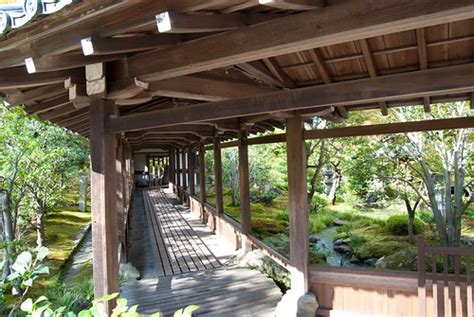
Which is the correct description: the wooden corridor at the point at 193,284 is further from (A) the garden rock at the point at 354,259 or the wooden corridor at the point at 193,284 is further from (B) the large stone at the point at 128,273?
(A) the garden rock at the point at 354,259

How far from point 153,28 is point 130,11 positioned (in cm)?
26

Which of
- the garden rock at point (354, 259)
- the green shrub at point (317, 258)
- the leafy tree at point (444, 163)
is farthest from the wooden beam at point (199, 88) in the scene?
→ the garden rock at point (354, 259)

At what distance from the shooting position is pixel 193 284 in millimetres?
4984

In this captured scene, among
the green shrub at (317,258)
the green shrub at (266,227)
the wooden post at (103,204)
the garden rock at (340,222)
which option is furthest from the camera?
the garden rock at (340,222)

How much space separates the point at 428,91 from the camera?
2146 mm

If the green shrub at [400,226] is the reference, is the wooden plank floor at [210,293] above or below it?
above

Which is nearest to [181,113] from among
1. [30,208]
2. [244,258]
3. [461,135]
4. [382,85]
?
[382,85]

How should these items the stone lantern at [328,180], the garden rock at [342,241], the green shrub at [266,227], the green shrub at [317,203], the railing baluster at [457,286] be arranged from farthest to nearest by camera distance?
the stone lantern at [328,180], the green shrub at [317,203], the green shrub at [266,227], the garden rock at [342,241], the railing baluster at [457,286]

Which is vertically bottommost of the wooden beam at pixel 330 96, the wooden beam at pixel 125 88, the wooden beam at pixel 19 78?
the wooden beam at pixel 330 96

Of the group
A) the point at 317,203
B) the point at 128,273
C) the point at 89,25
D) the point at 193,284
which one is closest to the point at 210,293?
the point at 193,284

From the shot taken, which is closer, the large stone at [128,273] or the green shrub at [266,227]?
the large stone at [128,273]

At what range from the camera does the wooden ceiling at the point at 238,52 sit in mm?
1564

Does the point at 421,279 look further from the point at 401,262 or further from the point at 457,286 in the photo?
the point at 401,262

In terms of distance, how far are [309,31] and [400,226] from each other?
9956 millimetres
